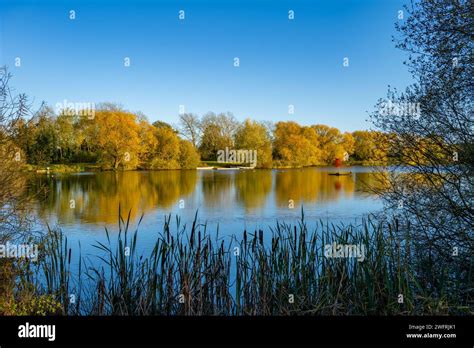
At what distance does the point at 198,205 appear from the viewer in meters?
16.5

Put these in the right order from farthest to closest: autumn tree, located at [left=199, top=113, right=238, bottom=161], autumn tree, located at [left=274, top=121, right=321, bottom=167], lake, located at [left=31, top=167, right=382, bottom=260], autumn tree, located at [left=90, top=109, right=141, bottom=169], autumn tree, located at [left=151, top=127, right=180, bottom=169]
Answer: autumn tree, located at [left=151, top=127, right=180, bottom=169] < autumn tree, located at [left=274, top=121, right=321, bottom=167] < autumn tree, located at [left=90, top=109, right=141, bottom=169] < autumn tree, located at [left=199, top=113, right=238, bottom=161] < lake, located at [left=31, top=167, right=382, bottom=260]

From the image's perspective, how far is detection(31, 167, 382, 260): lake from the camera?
11.6m

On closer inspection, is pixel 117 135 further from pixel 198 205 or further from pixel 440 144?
pixel 440 144

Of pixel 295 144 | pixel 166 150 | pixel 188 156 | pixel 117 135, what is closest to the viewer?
pixel 117 135

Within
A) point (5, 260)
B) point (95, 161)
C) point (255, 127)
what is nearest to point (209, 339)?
point (5, 260)

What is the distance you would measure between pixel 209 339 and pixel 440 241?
3996 millimetres

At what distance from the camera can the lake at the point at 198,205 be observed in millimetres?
11648

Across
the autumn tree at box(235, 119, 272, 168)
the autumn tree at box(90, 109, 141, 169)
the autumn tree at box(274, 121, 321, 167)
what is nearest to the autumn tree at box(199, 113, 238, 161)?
the autumn tree at box(235, 119, 272, 168)

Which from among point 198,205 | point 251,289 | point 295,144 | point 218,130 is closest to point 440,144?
point 251,289

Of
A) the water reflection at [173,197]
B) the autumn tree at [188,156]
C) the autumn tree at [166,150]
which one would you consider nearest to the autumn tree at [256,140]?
the water reflection at [173,197]

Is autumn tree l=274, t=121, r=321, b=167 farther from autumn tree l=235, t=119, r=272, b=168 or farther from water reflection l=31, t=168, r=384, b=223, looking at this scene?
water reflection l=31, t=168, r=384, b=223

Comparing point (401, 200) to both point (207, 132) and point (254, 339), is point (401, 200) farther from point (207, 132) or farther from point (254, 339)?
point (207, 132)

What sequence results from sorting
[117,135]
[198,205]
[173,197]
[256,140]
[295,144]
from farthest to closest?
1. [295,144]
2. [117,135]
3. [256,140]
4. [173,197]
5. [198,205]

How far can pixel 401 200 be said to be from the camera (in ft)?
20.2
